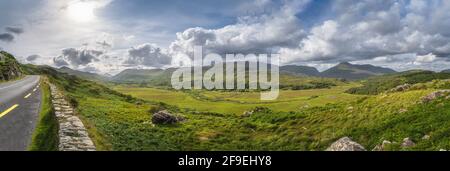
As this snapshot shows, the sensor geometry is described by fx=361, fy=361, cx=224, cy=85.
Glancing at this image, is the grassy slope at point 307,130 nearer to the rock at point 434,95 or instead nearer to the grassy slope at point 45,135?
the rock at point 434,95

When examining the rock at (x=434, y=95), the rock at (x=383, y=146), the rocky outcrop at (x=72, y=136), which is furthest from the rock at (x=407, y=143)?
the rocky outcrop at (x=72, y=136)

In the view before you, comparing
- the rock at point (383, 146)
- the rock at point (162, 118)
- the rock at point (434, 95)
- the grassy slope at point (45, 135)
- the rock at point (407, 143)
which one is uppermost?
the rock at point (434, 95)

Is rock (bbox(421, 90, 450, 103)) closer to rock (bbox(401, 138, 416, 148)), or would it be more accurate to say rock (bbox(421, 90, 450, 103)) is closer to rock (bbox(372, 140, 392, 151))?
rock (bbox(372, 140, 392, 151))

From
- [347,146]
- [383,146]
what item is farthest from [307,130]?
[347,146]

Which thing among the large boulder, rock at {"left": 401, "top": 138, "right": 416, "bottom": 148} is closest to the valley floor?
rock at {"left": 401, "top": 138, "right": 416, "bottom": 148}

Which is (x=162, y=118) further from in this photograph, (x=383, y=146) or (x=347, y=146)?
(x=383, y=146)

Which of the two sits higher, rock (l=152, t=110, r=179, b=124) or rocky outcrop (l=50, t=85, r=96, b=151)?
rocky outcrop (l=50, t=85, r=96, b=151)

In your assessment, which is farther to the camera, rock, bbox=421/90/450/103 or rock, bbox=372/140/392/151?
rock, bbox=421/90/450/103

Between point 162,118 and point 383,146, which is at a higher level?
point 383,146

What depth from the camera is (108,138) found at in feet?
77.5

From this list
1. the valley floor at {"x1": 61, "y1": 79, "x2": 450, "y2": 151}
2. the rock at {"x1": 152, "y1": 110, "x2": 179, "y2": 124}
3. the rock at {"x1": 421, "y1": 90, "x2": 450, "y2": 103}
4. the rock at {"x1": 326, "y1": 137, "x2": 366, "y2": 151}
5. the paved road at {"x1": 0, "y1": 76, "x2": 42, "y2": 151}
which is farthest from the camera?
the rock at {"x1": 152, "y1": 110, "x2": 179, "y2": 124}
